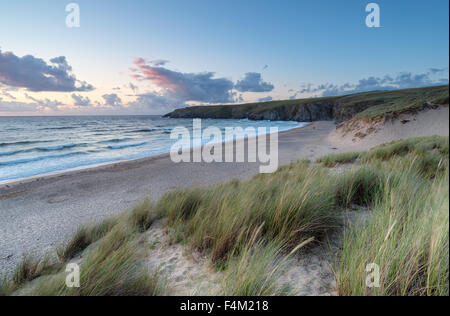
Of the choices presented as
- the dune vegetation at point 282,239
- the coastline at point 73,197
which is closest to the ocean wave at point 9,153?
the coastline at point 73,197

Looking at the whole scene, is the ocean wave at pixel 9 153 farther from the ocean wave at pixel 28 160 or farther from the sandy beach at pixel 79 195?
the sandy beach at pixel 79 195

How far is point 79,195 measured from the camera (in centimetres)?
748

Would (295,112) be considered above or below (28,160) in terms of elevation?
above

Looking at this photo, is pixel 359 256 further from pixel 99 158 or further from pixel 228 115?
pixel 228 115

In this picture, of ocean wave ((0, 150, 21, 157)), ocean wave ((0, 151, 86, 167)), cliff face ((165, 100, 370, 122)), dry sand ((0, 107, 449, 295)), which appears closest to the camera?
dry sand ((0, 107, 449, 295))

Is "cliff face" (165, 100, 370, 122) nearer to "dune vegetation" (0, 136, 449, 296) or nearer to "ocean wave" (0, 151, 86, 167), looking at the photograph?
"dune vegetation" (0, 136, 449, 296)

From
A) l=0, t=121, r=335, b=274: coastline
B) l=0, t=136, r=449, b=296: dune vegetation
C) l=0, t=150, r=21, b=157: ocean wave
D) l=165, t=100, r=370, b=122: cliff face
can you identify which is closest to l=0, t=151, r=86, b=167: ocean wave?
l=0, t=150, r=21, b=157: ocean wave

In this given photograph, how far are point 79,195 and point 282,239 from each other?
781cm

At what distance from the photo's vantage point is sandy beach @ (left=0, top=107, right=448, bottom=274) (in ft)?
13.8

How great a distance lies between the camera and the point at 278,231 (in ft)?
9.00

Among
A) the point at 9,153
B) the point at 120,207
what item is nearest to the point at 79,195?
the point at 120,207

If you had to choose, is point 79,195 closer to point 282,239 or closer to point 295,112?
point 282,239

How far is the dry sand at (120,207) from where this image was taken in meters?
2.10

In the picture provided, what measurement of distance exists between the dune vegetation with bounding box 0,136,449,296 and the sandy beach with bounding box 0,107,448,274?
76cm
